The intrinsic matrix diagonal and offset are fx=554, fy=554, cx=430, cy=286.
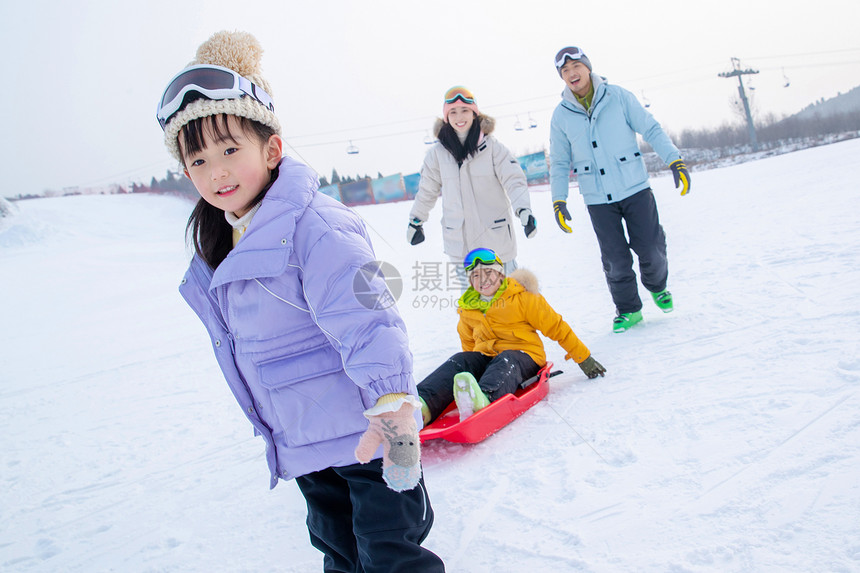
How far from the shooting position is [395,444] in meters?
1.06

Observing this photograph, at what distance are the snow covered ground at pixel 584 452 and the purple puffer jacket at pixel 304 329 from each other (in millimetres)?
787

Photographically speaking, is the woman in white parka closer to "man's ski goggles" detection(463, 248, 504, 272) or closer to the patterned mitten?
"man's ski goggles" detection(463, 248, 504, 272)

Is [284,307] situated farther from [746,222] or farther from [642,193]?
[746,222]

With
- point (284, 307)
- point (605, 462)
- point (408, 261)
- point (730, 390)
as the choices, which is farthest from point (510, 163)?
point (408, 261)

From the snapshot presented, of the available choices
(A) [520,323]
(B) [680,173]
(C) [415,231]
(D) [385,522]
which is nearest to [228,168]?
(D) [385,522]

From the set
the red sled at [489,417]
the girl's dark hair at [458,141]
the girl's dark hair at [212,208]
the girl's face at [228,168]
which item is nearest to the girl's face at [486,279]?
the red sled at [489,417]

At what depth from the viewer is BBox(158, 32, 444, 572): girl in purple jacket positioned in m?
1.07

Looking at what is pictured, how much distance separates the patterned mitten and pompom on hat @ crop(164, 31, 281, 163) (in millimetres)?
760

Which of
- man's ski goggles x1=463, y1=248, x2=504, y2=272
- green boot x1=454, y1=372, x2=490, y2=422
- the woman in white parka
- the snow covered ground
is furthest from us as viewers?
the woman in white parka

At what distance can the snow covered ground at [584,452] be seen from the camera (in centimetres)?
165

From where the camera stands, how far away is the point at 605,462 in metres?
2.10

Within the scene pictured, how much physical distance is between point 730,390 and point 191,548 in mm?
2323

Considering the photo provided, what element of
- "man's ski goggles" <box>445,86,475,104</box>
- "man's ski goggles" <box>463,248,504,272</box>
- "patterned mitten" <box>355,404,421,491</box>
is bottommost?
"patterned mitten" <box>355,404,421,491</box>

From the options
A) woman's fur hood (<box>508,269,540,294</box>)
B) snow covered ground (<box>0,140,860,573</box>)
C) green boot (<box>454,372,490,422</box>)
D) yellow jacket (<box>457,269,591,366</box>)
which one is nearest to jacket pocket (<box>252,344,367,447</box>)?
snow covered ground (<box>0,140,860,573</box>)
